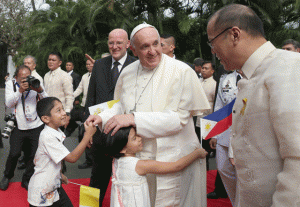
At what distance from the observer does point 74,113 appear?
24.9 ft

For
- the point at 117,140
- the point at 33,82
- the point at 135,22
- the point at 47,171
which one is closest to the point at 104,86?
the point at 33,82

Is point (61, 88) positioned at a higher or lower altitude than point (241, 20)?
lower

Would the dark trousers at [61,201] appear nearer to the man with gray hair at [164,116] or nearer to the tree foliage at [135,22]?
the man with gray hair at [164,116]

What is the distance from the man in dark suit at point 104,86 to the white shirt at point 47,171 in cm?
76

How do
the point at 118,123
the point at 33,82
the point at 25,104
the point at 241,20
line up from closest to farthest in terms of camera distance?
the point at 241,20
the point at 118,123
the point at 33,82
the point at 25,104

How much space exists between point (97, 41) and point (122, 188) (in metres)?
11.4

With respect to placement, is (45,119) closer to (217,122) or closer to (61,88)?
(217,122)

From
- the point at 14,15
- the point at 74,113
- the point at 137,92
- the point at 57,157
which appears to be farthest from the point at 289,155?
the point at 14,15

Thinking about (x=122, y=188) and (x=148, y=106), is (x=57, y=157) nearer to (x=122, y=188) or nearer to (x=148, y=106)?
(x=122, y=188)

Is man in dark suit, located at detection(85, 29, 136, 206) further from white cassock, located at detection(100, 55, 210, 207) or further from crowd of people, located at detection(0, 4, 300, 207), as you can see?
white cassock, located at detection(100, 55, 210, 207)

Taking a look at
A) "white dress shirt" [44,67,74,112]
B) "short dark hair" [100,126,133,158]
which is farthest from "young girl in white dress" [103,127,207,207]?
"white dress shirt" [44,67,74,112]

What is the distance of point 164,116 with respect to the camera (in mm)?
2127

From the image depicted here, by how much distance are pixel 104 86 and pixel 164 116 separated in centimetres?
169

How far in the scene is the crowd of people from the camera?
1.23 m
